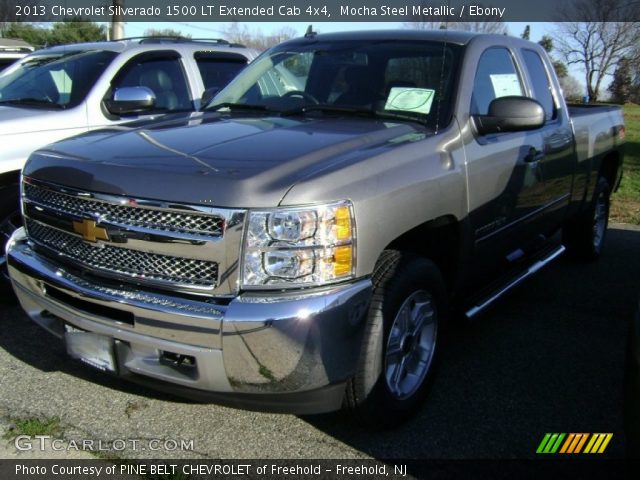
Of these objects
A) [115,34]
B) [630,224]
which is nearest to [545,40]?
[115,34]

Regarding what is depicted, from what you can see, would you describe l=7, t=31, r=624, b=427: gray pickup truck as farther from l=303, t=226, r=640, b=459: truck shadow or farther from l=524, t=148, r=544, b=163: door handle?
l=303, t=226, r=640, b=459: truck shadow

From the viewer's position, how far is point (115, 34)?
14.2m

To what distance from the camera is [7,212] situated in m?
4.25

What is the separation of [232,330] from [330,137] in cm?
112

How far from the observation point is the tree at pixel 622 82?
3544 centimetres

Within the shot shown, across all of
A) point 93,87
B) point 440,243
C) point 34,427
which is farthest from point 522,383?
point 93,87

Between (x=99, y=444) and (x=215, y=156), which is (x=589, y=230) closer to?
(x=215, y=156)

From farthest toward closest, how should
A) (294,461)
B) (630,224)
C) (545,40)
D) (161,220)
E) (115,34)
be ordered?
(545,40) < (115,34) < (630,224) < (294,461) < (161,220)

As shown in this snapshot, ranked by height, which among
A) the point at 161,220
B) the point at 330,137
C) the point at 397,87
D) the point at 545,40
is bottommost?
the point at 161,220

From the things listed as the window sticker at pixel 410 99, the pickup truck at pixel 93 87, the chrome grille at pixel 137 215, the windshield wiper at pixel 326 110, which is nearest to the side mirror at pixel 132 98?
the pickup truck at pixel 93 87

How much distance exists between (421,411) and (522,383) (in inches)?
28.0

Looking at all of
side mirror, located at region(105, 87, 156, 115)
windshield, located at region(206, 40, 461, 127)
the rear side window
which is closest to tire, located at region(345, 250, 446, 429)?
windshield, located at region(206, 40, 461, 127)

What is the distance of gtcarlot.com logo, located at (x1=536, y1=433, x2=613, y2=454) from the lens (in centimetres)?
295

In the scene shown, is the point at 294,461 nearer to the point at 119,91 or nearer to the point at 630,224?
the point at 119,91
